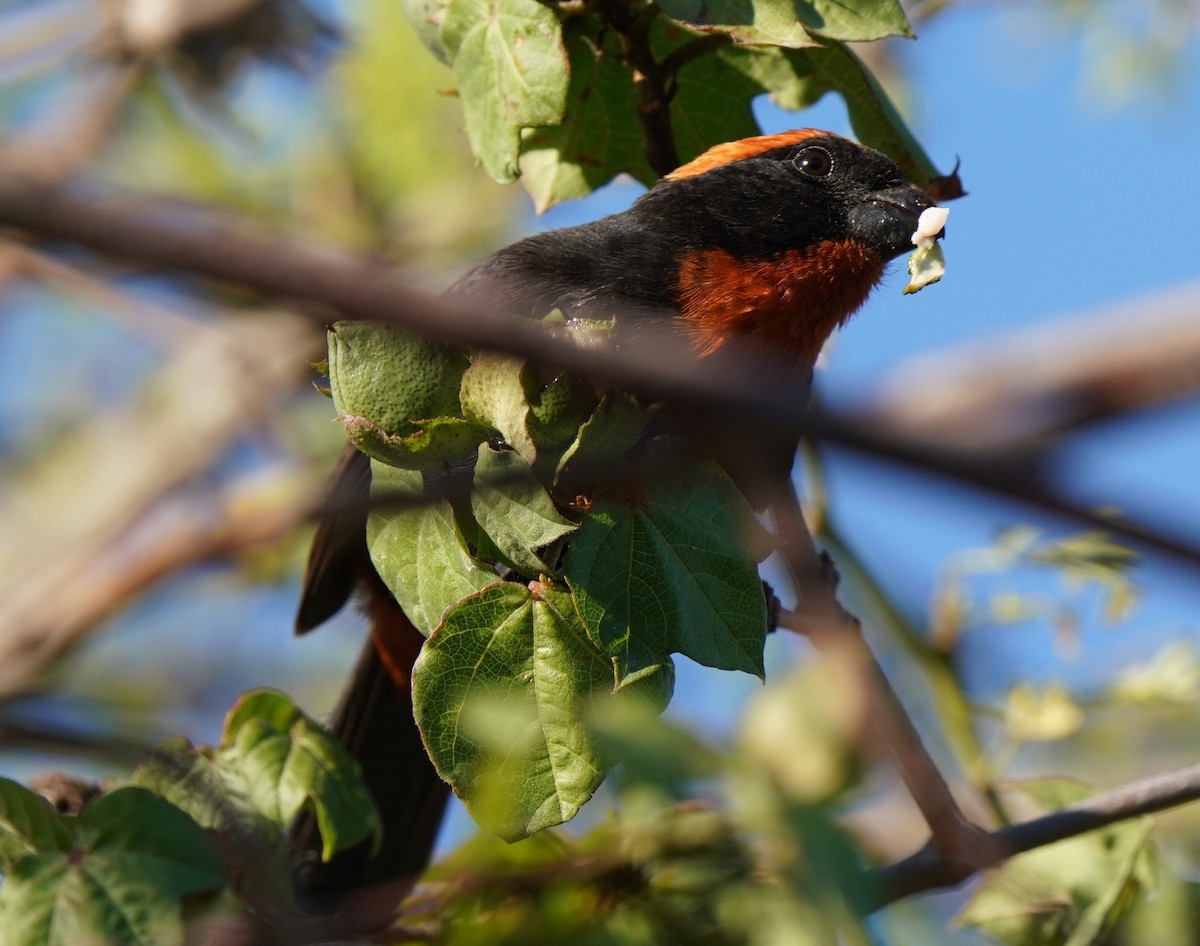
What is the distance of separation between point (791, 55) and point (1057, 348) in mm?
2548

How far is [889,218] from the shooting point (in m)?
3.51

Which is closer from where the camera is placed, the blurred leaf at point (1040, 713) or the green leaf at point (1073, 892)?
the green leaf at point (1073, 892)

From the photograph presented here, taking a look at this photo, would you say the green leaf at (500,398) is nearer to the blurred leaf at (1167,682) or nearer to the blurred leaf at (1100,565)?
the blurred leaf at (1100,565)

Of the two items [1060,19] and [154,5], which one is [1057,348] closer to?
[1060,19]

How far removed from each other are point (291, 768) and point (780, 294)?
1568mm

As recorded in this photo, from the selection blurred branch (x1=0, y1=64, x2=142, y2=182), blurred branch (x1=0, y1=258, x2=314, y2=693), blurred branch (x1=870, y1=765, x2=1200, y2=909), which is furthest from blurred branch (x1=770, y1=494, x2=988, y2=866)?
blurred branch (x1=0, y1=64, x2=142, y2=182)

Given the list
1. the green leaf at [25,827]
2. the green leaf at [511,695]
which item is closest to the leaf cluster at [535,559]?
the green leaf at [511,695]

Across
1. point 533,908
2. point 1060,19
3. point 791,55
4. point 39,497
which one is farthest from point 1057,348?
point 39,497

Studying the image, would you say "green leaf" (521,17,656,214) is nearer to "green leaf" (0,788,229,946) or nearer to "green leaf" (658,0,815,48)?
"green leaf" (658,0,815,48)

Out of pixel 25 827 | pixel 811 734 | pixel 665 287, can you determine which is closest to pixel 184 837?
pixel 25 827

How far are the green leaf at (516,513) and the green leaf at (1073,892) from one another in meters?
1.28

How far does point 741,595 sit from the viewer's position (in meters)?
2.20

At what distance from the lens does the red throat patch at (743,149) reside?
3.65m

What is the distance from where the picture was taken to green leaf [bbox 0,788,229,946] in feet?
7.63
